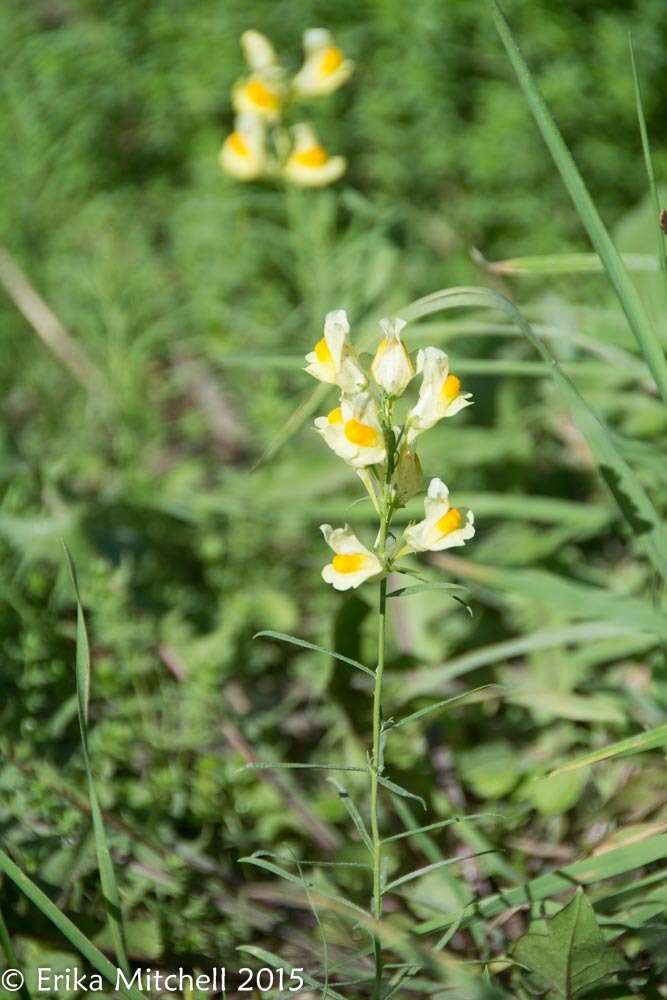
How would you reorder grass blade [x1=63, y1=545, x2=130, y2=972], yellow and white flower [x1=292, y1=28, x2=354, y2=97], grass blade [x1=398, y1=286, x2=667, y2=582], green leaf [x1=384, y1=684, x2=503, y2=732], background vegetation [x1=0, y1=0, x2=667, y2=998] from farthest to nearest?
yellow and white flower [x1=292, y1=28, x2=354, y2=97]
background vegetation [x1=0, y1=0, x2=667, y2=998]
grass blade [x1=398, y1=286, x2=667, y2=582]
grass blade [x1=63, y1=545, x2=130, y2=972]
green leaf [x1=384, y1=684, x2=503, y2=732]

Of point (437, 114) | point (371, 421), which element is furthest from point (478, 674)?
point (437, 114)

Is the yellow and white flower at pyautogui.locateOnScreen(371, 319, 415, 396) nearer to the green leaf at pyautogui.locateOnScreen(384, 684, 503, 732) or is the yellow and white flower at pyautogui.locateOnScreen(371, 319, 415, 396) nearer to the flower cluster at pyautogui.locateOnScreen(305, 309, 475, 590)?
the flower cluster at pyautogui.locateOnScreen(305, 309, 475, 590)

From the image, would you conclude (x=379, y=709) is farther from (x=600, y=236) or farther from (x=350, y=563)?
(x=600, y=236)

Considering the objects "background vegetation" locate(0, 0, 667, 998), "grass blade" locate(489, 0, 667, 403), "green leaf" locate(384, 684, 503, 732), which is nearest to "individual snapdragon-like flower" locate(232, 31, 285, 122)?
"background vegetation" locate(0, 0, 667, 998)

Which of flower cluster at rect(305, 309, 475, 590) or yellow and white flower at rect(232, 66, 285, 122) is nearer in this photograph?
flower cluster at rect(305, 309, 475, 590)

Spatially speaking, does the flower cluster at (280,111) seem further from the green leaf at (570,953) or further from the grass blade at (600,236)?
the green leaf at (570,953)

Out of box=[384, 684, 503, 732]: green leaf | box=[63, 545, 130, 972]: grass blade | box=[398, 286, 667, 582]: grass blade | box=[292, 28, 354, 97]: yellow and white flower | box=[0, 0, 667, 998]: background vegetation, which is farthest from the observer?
box=[292, 28, 354, 97]: yellow and white flower

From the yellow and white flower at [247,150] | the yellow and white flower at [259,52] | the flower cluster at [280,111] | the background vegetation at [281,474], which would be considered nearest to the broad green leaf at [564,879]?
the background vegetation at [281,474]

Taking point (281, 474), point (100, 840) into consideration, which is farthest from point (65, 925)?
point (281, 474)
